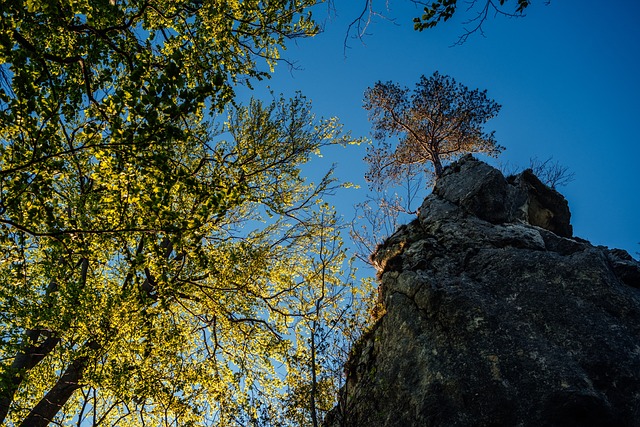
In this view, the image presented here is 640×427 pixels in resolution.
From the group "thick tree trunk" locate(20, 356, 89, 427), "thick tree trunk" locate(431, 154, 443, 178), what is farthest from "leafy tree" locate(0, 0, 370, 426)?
"thick tree trunk" locate(431, 154, 443, 178)

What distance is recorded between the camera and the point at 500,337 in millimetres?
8039

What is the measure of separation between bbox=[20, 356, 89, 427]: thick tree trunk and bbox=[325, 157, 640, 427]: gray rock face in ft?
22.5

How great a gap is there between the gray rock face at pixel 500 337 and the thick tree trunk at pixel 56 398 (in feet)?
22.5

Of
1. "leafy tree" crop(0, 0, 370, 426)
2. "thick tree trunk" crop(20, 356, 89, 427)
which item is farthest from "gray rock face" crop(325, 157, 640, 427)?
"thick tree trunk" crop(20, 356, 89, 427)

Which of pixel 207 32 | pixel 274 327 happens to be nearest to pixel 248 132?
pixel 207 32

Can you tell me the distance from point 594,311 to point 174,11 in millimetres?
12198

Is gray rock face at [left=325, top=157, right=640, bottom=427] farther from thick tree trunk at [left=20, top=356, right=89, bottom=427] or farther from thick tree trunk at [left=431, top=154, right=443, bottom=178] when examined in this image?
thick tree trunk at [left=20, top=356, right=89, bottom=427]

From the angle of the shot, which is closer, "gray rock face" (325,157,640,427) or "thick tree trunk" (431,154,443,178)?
"gray rock face" (325,157,640,427)

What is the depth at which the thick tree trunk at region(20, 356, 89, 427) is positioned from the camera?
357 inches

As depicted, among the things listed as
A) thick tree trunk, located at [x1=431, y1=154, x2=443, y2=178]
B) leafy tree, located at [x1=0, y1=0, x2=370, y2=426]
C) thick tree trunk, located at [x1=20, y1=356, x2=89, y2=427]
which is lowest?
thick tree trunk, located at [x1=20, y1=356, x2=89, y2=427]

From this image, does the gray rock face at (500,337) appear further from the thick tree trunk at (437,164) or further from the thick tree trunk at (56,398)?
the thick tree trunk at (56,398)

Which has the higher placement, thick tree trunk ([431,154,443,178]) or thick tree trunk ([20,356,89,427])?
thick tree trunk ([431,154,443,178])

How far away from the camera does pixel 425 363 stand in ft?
26.9

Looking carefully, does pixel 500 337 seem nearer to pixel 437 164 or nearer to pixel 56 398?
pixel 56 398
